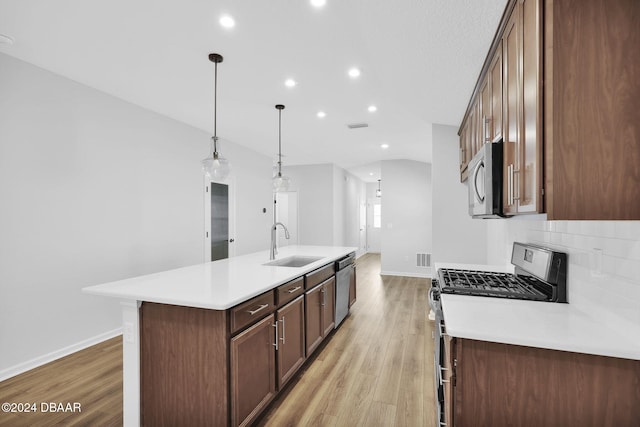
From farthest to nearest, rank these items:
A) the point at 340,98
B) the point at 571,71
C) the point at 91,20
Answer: the point at 340,98 < the point at 91,20 < the point at 571,71

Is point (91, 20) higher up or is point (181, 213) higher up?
point (91, 20)

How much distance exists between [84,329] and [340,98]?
141 inches

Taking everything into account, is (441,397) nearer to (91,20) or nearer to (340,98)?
(340,98)

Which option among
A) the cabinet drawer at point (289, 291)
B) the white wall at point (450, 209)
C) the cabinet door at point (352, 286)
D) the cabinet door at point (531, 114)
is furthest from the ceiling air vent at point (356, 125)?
the cabinet door at point (531, 114)

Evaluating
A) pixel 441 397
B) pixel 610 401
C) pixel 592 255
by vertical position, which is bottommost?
pixel 441 397

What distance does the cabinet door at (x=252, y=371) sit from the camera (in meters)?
1.72

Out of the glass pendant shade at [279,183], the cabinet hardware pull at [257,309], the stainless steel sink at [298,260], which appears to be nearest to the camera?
the cabinet hardware pull at [257,309]

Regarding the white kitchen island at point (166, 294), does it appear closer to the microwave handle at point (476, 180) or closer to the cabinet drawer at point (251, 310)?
the cabinet drawer at point (251, 310)

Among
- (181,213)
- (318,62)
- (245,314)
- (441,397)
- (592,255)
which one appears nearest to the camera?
(592,255)

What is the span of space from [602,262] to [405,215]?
17.8ft

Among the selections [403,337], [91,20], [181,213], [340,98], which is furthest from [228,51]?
[403,337]

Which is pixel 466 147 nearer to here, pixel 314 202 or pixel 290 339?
pixel 290 339

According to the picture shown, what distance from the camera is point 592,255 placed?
1.43 meters

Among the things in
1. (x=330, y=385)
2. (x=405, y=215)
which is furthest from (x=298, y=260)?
(x=405, y=215)
